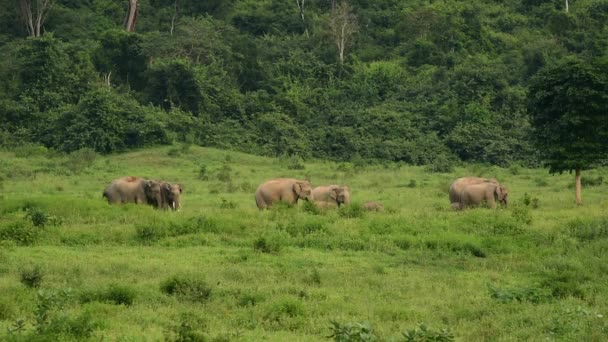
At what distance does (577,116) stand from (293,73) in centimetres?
2749

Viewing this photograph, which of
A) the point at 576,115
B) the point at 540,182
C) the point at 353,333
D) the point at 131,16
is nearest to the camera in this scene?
the point at 353,333

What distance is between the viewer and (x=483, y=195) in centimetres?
2269

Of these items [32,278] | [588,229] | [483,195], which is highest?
[32,278]

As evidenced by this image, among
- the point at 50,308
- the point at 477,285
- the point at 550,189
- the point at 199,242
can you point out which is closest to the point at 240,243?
the point at 199,242

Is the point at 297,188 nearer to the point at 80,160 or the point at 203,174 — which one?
the point at 203,174

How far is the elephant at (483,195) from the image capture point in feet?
74.2

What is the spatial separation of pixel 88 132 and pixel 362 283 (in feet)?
81.6

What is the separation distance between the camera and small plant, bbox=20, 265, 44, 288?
1288 centimetres

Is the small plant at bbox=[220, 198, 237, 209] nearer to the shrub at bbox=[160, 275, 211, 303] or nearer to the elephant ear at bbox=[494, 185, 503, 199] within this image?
the elephant ear at bbox=[494, 185, 503, 199]

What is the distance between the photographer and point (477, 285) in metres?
13.7

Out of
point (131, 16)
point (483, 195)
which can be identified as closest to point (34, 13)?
point (131, 16)

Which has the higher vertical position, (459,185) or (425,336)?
(425,336)

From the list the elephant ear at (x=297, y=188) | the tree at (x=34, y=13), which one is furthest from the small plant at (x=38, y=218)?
the tree at (x=34, y=13)

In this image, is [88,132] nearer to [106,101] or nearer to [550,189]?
[106,101]
